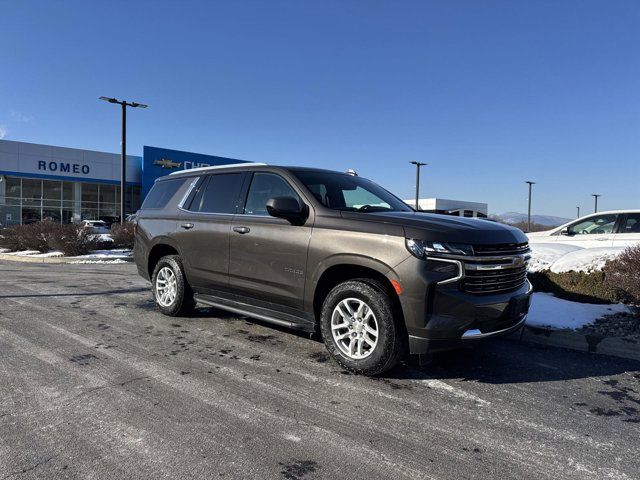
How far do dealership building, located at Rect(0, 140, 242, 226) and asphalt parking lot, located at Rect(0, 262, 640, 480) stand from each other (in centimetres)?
3359

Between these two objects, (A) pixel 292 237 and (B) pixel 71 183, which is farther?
(B) pixel 71 183

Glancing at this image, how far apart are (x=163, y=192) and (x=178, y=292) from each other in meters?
1.52

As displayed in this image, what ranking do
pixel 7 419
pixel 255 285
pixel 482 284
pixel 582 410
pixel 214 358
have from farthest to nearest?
1. pixel 255 285
2. pixel 214 358
3. pixel 482 284
4. pixel 582 410
5. pixel 7 419

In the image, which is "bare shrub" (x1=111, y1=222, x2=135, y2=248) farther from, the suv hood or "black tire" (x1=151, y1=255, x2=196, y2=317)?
the suv hood

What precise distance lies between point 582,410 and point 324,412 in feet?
6.54

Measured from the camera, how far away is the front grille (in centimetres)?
390

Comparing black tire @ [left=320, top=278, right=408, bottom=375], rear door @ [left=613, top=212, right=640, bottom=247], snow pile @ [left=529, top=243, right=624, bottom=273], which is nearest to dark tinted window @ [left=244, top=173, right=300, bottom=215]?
black tire @ [left=320, top=278, right=408, bottom=375]

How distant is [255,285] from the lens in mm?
A: 5066

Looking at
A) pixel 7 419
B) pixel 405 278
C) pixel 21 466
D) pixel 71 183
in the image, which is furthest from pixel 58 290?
pixel 71 183

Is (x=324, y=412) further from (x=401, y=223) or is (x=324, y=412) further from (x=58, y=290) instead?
(x=58, y=290)

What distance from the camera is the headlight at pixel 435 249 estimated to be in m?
3.84

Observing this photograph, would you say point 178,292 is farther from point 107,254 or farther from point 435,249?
point 107,254

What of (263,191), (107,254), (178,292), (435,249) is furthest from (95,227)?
(435,249)

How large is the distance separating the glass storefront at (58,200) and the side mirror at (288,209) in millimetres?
33288
